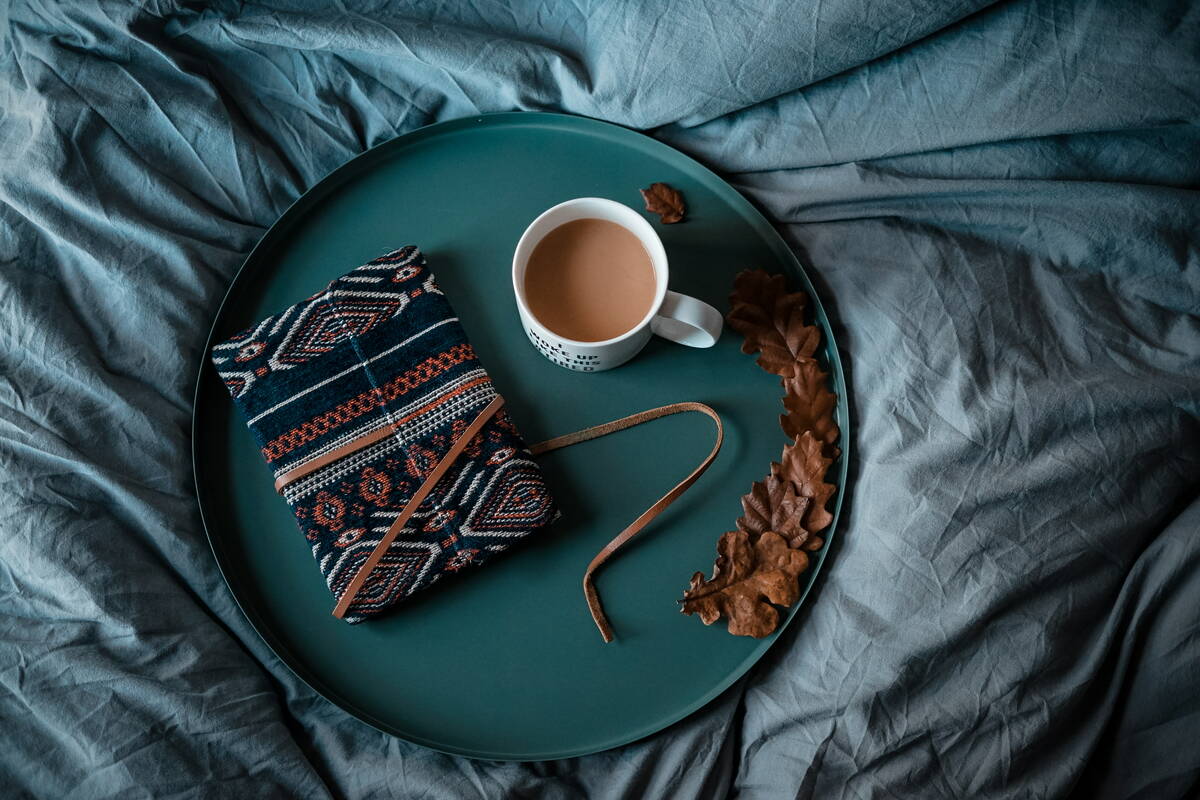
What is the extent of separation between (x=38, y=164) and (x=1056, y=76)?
3.63 ft

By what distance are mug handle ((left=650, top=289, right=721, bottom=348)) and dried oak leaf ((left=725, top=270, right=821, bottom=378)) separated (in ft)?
0.19

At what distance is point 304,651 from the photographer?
89 cm

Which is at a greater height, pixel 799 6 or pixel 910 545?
pixel 799 6

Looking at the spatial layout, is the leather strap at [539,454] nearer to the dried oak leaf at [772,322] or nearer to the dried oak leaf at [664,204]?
the dried oak leaf at [772,322]

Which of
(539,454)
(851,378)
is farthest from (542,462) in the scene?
(851,378)

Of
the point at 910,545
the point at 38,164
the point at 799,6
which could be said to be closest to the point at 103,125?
the point at 38,164

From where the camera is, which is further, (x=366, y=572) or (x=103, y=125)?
(x=103, y=125)

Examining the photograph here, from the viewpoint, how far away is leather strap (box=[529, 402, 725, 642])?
890mm

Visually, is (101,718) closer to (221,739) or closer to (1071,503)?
(221,739)

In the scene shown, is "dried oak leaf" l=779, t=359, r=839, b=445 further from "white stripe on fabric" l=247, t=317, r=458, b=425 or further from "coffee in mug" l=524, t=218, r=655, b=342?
"white stripe on fabric" l=247, t=317, r=458, b=425

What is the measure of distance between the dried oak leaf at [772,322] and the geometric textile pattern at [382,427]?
28cm

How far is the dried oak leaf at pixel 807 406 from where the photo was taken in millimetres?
926

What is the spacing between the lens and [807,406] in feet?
3.04

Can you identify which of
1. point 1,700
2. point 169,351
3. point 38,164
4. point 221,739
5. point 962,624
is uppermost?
point 38,164
